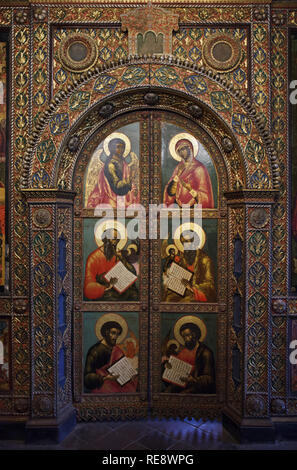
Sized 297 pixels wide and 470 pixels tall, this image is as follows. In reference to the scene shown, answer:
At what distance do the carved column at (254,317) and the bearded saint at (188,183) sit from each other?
386 mm

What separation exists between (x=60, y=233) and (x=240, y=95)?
94.1 inches

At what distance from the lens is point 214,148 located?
153 inches

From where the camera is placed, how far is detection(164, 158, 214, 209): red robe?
3.91m

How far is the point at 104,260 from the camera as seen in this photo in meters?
3.93

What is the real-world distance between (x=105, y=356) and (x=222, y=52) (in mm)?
3574

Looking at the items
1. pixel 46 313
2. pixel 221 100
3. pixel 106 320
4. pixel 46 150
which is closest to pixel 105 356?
pixel 106 320

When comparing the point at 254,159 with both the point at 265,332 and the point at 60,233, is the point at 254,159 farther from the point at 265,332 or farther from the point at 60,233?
the point at 60,233

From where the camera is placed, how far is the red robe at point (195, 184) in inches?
154

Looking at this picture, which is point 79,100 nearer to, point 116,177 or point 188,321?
point 116,177

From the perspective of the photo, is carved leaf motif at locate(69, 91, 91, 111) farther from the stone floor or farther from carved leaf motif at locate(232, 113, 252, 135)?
the stone floor

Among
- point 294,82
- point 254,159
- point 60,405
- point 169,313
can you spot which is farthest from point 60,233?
point 294,82

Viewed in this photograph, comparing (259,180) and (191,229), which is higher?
(259,180)

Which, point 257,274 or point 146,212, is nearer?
point 257,274

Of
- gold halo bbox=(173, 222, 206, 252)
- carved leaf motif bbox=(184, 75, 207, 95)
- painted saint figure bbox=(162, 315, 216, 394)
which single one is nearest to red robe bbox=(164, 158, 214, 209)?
gold halo bbox=(173, 222, 206, 252)
